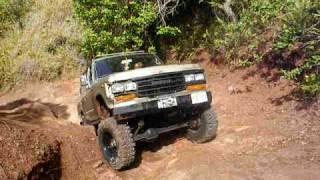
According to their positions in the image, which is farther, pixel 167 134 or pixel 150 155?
pixel 167 134

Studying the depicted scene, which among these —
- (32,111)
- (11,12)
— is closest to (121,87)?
(32,111)

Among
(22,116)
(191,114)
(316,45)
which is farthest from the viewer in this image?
(22,116)

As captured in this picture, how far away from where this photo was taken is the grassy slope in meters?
18.8

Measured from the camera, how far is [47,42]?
64.3ft

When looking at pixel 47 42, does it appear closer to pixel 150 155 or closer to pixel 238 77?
pixel 238 77

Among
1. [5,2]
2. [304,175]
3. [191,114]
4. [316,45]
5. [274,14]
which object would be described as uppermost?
[5,2]

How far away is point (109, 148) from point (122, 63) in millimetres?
1772

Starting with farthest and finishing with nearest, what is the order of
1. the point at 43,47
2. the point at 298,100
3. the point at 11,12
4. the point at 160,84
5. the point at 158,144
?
the point at 11,12
the point at 43,47
the point at 298,100
the point at 158,144
the point at 160,84

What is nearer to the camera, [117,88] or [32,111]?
[117,88]

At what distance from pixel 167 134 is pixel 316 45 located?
3576 mm

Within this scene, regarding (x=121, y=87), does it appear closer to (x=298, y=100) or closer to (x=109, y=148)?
(x=109, y=148)

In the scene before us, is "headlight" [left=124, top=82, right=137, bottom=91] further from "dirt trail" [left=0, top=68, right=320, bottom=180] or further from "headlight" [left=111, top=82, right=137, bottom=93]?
"dirt trail" [left=0, top=68, right=320, bottom=180]

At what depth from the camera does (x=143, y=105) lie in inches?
305

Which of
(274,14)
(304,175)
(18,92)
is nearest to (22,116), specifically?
(18,92)
